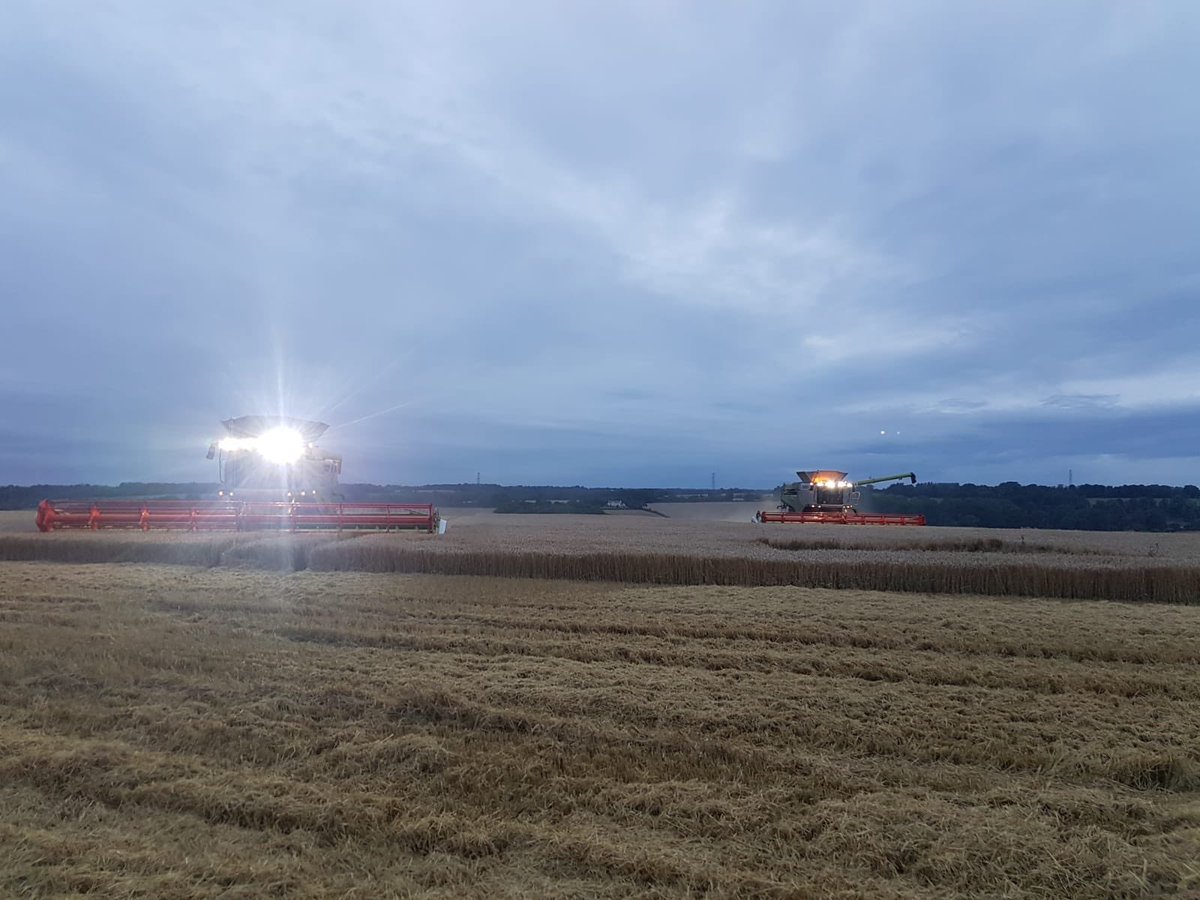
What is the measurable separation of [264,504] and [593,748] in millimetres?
16615

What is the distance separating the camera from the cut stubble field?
359cm

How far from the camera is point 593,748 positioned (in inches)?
202

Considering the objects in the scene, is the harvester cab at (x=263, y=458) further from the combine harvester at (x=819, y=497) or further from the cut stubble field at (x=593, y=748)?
the combine harvester at (x=819, y=497)

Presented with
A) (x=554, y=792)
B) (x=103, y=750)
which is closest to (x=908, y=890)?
(x=554, y=792)

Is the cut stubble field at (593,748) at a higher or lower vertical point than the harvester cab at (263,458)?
lower

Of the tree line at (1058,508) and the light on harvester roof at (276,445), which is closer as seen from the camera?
the light on harvester roof at (276,445)

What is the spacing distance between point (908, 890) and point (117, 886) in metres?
3.79

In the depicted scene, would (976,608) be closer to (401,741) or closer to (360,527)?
(401,741)

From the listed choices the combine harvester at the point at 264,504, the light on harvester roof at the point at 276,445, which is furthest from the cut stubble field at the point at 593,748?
the light on harvester roof at the point at 276,445

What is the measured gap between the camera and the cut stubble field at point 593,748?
11.8 ft

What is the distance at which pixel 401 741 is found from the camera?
509 centimetres

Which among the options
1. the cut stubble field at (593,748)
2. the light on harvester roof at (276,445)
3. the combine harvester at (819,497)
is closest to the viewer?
the cut stubble field at (593,748)

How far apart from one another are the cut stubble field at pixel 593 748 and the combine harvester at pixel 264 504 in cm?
837

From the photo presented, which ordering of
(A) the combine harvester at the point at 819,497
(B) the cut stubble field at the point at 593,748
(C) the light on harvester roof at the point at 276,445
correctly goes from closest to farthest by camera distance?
1. (B) the cut stubble field at the point at 593,748
2. (C) the light on harvester roof at the point at 276,445
3. (A) the combine harvester at the point at 819,497
